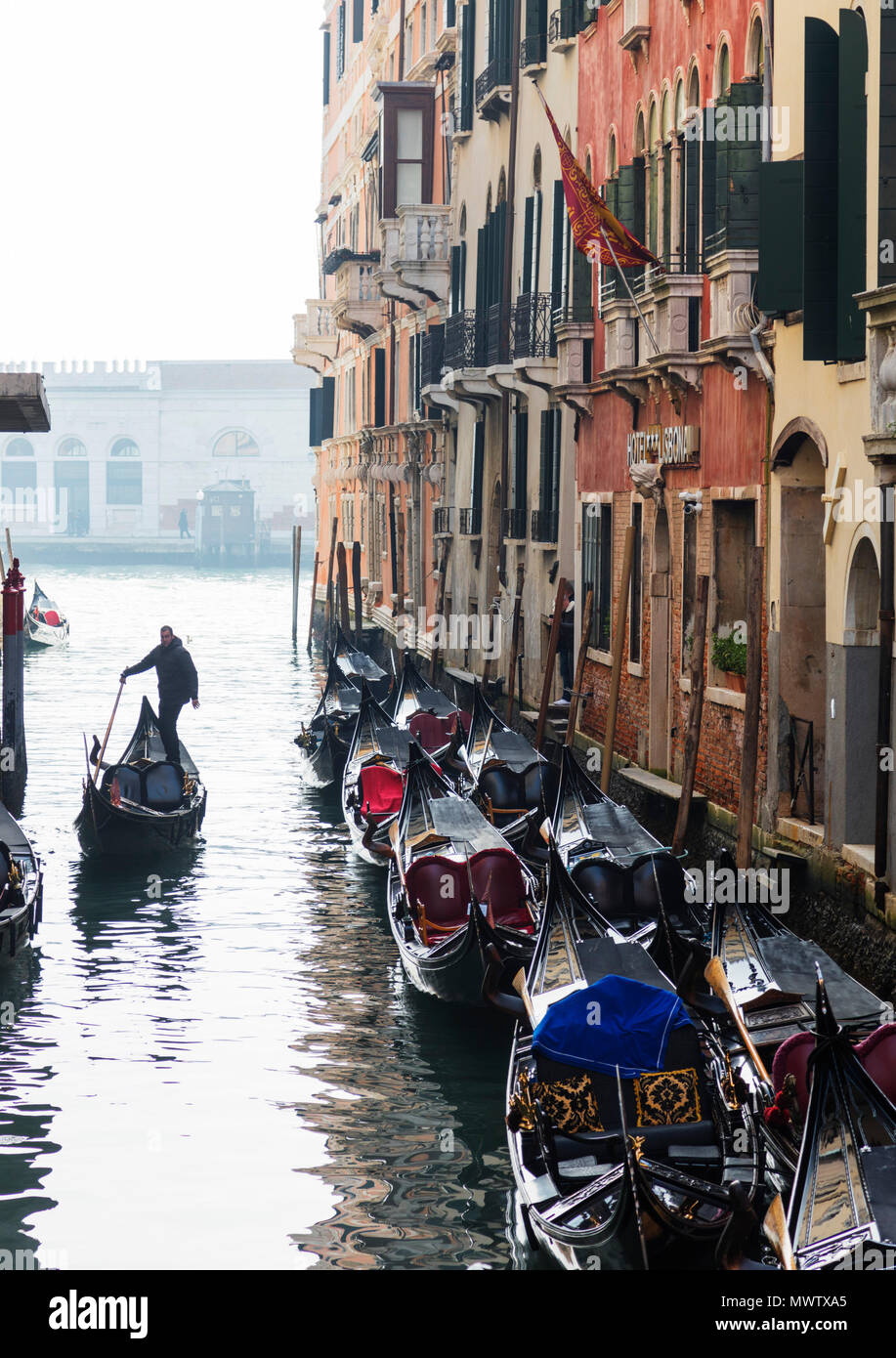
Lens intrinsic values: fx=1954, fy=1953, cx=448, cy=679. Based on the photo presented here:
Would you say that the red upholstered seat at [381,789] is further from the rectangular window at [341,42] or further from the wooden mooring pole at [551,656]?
the rectangular window at [341,42]

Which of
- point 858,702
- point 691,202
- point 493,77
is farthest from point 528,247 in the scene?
point 858,702

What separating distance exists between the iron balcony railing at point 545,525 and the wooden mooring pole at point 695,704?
670 centimetres

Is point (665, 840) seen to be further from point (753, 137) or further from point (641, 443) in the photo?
point (753, 137)

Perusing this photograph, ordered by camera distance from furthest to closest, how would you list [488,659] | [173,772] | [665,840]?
[488,659] → [173,772] → [665,840]

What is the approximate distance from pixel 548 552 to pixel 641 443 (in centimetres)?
414

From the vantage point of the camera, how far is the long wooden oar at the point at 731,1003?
26.5 feet

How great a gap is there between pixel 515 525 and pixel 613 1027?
13387 millimetres

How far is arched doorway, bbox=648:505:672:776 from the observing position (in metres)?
14.8

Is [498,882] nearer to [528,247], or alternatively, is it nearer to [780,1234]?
[780,1234]

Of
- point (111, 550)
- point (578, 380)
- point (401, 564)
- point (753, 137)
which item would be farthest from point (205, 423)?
point (753, 137)

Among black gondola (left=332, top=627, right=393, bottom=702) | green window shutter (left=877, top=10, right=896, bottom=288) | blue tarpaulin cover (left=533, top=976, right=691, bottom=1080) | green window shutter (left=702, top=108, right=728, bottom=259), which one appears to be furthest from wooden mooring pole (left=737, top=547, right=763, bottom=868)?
black gondola (left=332, top=627, right=393, bottom=702)

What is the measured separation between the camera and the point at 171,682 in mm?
17281

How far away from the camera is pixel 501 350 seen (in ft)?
66.8

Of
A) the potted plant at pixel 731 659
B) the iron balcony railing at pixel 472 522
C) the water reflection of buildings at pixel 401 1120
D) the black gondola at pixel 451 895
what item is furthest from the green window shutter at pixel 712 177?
the iron balcony railing at pixel 472 522
